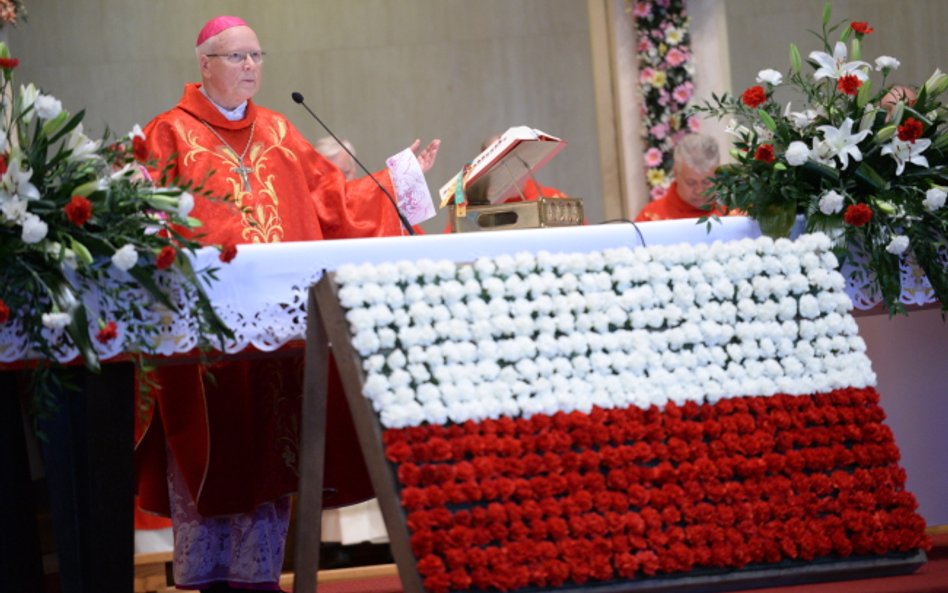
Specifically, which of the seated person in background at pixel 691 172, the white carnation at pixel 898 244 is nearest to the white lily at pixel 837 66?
the white carnation at pixel 898 244

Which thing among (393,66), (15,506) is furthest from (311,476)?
(393,66)

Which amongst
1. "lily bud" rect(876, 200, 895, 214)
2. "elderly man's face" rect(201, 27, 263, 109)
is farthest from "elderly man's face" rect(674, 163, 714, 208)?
"lily bud" rect(876, 200, 895, 214)

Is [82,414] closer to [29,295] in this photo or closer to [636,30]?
[29,295]

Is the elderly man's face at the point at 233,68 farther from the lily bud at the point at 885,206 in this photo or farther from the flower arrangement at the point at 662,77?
the flower arrangement at the point at 662,77

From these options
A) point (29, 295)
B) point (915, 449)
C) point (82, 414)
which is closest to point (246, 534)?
point (82, 414)

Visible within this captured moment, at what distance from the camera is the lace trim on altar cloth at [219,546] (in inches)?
177

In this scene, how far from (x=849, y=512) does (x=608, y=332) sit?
696 millimetres

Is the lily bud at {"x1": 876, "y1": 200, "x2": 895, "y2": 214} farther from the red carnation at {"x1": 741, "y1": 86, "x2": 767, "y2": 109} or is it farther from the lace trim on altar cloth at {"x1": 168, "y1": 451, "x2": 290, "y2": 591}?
the lace trim on altar cloth at {"x1": 168, "y1": 451, "x2": 290, "y2": 591}

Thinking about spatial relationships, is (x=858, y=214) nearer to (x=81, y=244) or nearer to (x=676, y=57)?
(x=81, y=244)

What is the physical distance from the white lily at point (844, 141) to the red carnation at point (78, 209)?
214cm

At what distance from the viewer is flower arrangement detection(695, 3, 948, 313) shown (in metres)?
3.83

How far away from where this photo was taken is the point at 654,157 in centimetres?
846

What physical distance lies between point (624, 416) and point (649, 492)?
0.19 meters

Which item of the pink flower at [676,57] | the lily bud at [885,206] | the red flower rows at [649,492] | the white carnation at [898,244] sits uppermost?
the pink flower at [676,57]
